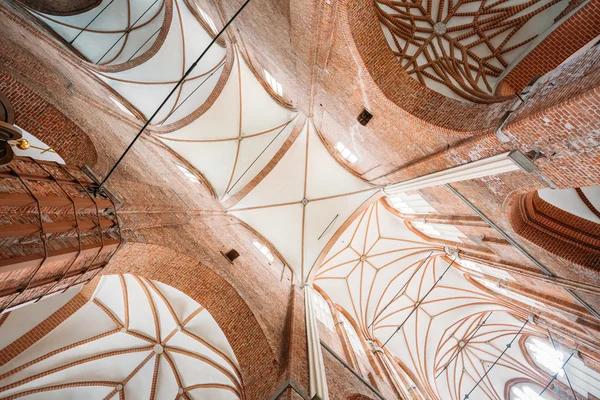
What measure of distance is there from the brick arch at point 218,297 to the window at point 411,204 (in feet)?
21.2

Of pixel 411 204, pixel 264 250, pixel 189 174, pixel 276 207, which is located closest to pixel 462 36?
pixel 411 204

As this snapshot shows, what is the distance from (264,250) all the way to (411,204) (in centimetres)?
627

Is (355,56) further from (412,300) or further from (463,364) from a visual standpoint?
(463,364)

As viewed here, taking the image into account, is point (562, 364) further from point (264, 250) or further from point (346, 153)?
point (264, 250)

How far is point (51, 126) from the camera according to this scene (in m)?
5.28

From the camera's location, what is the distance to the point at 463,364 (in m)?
16.6

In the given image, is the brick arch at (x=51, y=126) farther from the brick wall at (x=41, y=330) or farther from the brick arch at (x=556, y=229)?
the brick arch at (x=556, y=229)

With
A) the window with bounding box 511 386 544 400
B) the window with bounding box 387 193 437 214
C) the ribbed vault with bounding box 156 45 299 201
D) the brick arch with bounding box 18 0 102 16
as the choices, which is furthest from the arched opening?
the brick arch with bounding box 18 0 102 16

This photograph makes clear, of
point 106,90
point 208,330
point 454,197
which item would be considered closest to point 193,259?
point 208,330

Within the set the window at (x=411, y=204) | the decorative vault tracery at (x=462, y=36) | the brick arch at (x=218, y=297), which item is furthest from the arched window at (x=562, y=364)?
the decorative vault tracery at (x=462, y=36)

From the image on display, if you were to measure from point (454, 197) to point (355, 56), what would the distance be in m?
4.06

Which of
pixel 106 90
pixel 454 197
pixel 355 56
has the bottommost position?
pixel 106 90

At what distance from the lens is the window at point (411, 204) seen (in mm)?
9273

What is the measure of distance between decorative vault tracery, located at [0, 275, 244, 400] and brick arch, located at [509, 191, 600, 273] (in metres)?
8.43
